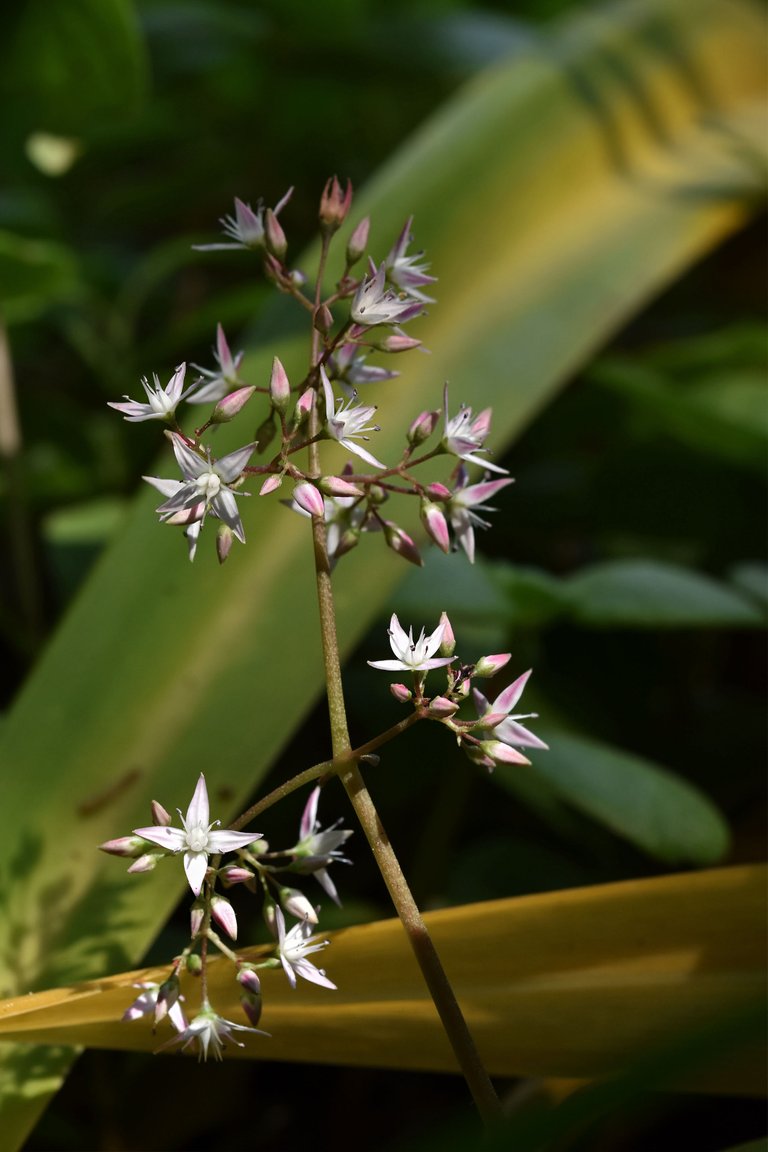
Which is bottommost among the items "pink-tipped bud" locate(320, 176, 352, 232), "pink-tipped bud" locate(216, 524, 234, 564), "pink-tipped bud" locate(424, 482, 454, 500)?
"pink-tipped bud" locate(216, 524, 234, 564)

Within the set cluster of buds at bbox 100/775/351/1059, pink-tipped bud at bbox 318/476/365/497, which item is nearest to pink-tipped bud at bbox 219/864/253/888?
cluster of buds at bbox 100/775/351/1059

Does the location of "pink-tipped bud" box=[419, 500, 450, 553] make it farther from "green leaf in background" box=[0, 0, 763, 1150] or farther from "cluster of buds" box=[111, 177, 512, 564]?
"green leaf in background" box=[0, 0, 763, 1150]

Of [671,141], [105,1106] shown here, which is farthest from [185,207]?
[105,1106]

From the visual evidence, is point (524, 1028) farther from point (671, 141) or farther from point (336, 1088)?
point (671, 141)

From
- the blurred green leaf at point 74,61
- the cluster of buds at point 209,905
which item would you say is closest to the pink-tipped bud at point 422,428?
the cluster of buds at point 209,905

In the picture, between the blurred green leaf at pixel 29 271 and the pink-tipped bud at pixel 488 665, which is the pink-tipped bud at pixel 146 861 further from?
→ the blurred green leaf at pixel 29 271

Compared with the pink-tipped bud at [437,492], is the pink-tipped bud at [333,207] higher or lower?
higher
